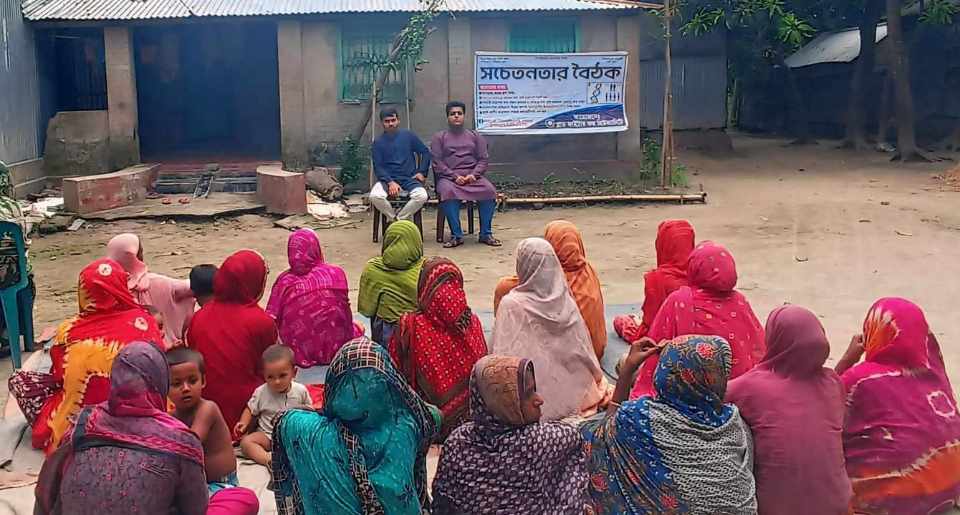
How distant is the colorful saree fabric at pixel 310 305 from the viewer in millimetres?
5395

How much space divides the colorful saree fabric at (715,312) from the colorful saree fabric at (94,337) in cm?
236

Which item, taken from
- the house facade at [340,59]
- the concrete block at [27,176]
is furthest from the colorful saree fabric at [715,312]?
the concrete block at [27,176]

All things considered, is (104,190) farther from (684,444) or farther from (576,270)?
(684,444)

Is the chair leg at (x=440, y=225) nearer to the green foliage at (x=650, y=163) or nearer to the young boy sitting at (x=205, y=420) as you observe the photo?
the green foliage at (x=650, y=163)

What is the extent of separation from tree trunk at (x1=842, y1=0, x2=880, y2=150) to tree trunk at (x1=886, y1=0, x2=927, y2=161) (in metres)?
1.54

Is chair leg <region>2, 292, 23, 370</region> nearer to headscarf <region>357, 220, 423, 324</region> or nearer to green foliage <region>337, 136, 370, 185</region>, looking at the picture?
headscarf <region>357, 220, 423, 324</region>

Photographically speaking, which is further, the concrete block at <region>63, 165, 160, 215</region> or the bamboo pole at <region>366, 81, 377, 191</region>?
the bamboo pole at <region>366, 81, 377, 191</region>

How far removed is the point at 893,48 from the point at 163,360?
17.5 m

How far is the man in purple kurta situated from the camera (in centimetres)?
1019

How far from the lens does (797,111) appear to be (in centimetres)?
2375

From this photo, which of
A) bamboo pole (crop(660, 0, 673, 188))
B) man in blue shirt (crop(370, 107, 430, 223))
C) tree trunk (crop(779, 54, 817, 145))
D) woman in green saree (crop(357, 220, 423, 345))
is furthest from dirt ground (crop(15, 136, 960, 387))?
tree trunk (crop(779, 54, 817, 145))

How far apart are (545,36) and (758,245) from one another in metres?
5.29

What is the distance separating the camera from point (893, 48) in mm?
17438

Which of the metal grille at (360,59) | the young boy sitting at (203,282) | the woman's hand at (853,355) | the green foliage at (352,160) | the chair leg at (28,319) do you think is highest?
the metal grille at (360,59)
